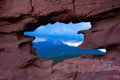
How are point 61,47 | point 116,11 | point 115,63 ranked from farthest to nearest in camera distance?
1. point 61,47
2. point 116,11
3. point 115,63

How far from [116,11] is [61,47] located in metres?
5.68

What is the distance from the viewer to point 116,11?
253 inches

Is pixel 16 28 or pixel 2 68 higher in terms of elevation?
pixel 16 28

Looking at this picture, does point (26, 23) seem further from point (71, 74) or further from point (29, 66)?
point (71, 74)

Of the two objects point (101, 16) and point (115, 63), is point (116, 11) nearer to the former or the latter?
point (101, 16)

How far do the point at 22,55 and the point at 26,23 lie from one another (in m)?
0.80

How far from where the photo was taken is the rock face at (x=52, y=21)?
6.13 metres

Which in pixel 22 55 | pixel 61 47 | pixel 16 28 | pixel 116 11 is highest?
pixel 116 11

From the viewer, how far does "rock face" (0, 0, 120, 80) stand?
20.1ft

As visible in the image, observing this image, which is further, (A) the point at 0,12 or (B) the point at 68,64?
(A) the point at 0,12

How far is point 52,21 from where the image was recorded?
270 inches

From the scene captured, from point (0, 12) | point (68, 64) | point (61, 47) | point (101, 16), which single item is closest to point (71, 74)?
point (68, 64)

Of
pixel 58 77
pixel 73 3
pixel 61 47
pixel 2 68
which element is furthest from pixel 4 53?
pixel 61 47

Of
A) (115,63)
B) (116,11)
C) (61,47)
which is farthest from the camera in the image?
(61,47)
